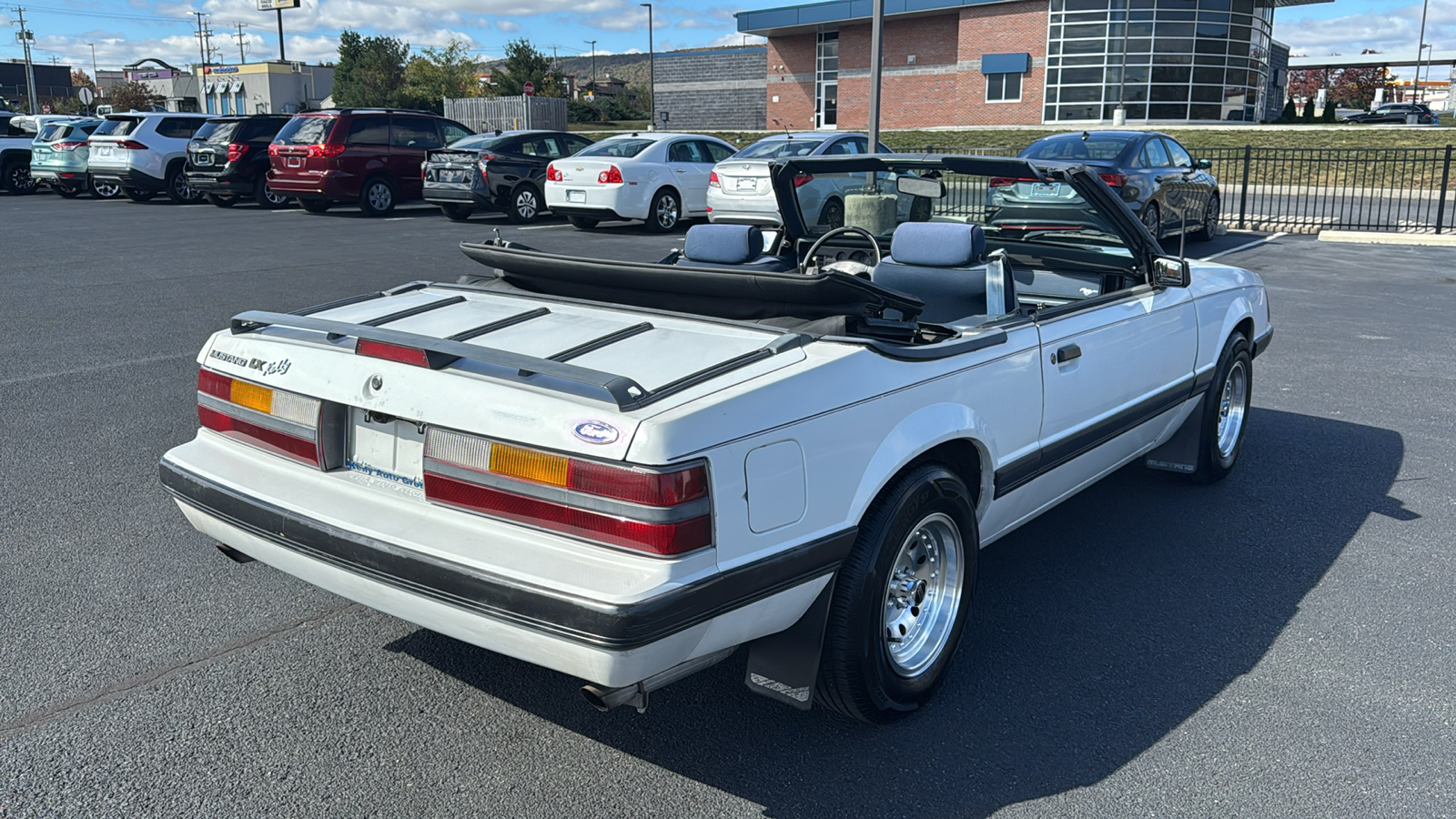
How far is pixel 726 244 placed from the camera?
436cm

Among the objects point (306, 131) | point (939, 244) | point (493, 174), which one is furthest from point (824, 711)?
point (306, 131)

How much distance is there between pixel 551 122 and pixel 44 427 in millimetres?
44568

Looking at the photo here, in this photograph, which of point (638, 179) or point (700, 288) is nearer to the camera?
point (700, 288)

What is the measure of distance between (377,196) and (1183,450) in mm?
16964

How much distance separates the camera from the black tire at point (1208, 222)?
16.4 metres

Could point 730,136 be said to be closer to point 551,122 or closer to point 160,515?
point 551,122

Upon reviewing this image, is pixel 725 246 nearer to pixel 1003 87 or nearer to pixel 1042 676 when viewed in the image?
pixel 1042 676

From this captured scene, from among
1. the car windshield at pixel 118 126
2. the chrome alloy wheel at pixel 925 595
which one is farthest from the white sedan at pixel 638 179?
the chrome alloy wheel at pixel 925 595

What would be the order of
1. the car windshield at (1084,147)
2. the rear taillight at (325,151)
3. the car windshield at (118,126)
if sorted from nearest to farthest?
the car windshield at (1084,147) < the rear taillight at (325,151) < the car windshield at (118,126)

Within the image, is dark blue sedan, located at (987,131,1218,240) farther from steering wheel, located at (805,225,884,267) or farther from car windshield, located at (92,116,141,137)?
car windshield, located at (92,116,141,137)

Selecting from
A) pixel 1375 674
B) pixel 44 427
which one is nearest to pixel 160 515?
pixel 44 427

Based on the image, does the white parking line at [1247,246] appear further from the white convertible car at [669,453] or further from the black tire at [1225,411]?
the white convertible car at [669,453]

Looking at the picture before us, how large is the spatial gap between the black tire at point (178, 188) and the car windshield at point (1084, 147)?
16.7 meters

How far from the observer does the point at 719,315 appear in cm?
359
